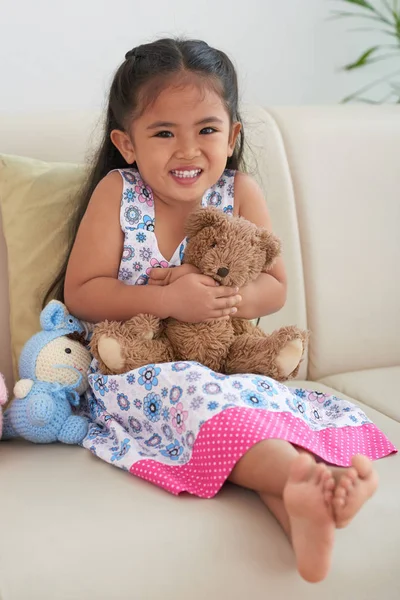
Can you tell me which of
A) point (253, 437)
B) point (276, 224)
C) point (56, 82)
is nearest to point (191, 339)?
point (253, 437)

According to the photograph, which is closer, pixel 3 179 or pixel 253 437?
pixel 253 437

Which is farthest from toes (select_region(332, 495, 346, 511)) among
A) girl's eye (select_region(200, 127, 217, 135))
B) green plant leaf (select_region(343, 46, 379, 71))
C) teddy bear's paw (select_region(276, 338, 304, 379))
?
green plant leaf (select_region(343, 46, 379, 71))

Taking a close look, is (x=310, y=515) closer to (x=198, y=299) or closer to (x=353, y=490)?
(x=353, y=490)

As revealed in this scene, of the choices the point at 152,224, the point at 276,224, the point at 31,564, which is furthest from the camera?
the point at 276,224

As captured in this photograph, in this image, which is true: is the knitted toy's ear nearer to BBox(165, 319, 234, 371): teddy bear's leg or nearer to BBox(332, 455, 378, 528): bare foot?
BBox(165, 319, 234, 371): teddy bear's leg

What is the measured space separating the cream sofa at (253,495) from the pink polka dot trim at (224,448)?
0.02 m

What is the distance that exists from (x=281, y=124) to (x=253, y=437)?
0.91m

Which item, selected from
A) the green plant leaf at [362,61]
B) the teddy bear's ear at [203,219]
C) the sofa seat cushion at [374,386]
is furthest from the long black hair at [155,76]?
the green plant leaf at [362,61]

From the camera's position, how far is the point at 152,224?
1474 millimetres

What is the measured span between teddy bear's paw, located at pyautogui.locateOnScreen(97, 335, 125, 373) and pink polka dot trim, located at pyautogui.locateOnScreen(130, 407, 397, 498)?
0.63 ft

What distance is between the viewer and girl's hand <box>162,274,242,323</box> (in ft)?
4.34

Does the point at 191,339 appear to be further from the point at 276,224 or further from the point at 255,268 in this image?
the point at 276,224

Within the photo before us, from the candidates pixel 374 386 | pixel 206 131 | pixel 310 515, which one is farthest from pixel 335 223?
pixel 310 515

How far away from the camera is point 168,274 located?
55.8 inches
